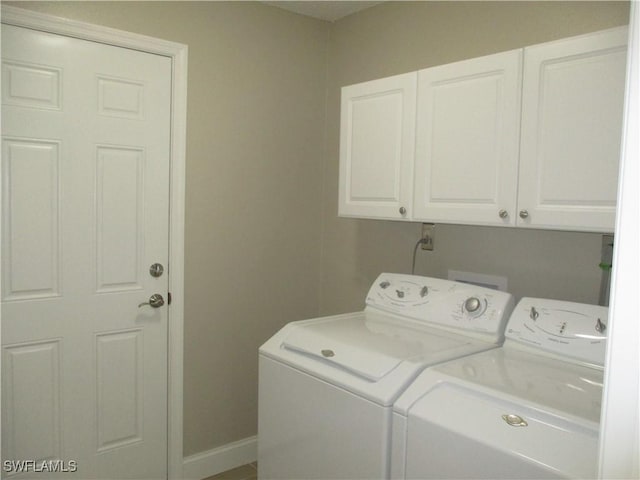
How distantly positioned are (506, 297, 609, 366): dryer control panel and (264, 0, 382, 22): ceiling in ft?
6.08

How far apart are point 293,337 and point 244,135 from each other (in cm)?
122

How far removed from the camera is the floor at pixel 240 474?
8.88ft

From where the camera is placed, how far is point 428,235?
253 centimetres

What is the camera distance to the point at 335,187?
303 cm

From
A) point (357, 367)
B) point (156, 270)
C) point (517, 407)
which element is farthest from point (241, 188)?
point (517, 407)

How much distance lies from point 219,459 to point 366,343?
141 cm

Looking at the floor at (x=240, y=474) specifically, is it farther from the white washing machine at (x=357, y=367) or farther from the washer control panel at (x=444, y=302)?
the washer control panel at (x=444, y=302)

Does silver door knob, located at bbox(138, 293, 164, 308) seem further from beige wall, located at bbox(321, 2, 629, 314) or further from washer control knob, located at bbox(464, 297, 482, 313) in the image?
washer control knob, located at bbox(464, 297, 482, 313)

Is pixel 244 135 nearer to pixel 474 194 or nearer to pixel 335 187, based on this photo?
pixel 335 187

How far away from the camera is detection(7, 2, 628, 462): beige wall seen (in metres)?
2.30

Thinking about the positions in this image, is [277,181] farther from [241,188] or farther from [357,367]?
[357,367]

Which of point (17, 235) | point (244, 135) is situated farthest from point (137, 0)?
point (17, 235)

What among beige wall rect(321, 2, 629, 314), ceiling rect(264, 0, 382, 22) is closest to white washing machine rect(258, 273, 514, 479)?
beige wall rect(321, 2, 629, 314)

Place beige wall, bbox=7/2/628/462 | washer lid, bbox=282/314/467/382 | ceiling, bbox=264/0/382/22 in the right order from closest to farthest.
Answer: washer lid, bbox=282/314/467/382
beige wall, bbox=7/2/628/462
ceiling, bbox=264/0/382/22
